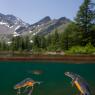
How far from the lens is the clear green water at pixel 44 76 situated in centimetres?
557

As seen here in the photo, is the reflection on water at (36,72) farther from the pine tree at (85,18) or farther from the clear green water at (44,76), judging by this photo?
the pine tree at (85,18)

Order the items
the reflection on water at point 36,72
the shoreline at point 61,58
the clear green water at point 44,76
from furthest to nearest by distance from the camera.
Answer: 1. the shoreline at point 61,58
2. the reflection on water at point 36,72
3. the clear green water at point 44,76

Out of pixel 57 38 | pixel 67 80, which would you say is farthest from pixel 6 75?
pixel 57 38

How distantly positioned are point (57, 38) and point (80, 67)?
1379 inches

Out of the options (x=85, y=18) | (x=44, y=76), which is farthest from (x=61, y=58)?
(x=85, y=18)

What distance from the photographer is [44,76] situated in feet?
18.8

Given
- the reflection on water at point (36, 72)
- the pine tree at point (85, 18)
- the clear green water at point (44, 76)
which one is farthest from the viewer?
the pine tree at point (85, 18)

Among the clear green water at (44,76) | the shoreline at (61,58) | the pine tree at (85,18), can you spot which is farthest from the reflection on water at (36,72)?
the pine tree at (85,18)

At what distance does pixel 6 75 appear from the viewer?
5.68 m

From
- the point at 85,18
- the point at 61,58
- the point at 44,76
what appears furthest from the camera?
the point at 85,18

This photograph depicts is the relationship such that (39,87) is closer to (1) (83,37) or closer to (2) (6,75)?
(2) (6,75)

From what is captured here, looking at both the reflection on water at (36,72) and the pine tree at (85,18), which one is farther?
the pine tree at (85,18)

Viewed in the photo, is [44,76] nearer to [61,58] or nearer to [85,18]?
[61,58]

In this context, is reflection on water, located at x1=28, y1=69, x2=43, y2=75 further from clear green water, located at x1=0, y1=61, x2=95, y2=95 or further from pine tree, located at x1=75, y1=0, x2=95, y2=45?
pine tree, located at x1=75, y1=0, x2=95, y2=45
